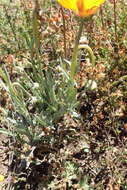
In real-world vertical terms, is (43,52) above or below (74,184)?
above

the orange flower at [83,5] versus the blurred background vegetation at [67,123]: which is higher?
the orange flower at [83,5]

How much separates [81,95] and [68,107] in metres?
0.21

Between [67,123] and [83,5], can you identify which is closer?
[83,5]

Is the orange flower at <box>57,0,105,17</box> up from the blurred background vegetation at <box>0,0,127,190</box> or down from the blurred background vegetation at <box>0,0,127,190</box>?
up

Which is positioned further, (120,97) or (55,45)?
(55,45)

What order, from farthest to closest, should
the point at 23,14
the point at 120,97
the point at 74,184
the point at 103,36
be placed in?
the point at 23,14, the point at 103,36, the point at 120,97, the point at 74,184

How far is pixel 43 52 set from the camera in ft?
9.72

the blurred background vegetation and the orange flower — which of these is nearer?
the orange flower

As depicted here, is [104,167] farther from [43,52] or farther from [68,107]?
[43,52]

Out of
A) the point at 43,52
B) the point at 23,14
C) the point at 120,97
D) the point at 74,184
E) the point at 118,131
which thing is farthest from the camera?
the point at 23,14

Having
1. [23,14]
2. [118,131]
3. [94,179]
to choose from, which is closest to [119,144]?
[118,131]

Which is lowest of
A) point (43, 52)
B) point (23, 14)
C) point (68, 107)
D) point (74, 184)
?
point (74, 184)

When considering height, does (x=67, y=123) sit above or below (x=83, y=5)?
below

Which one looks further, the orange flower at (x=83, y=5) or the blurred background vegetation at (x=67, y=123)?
the blurred background vegetation at (x=67, y=123)
